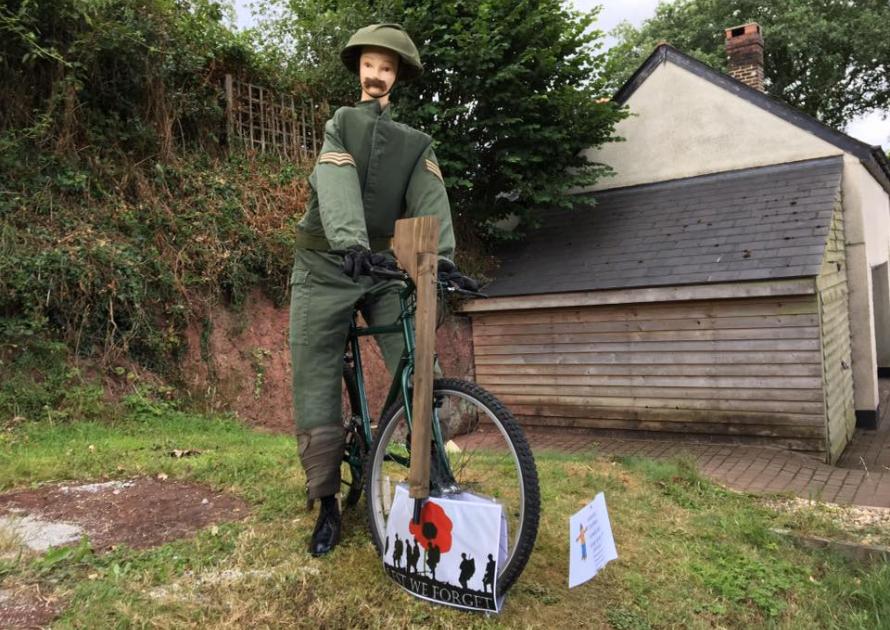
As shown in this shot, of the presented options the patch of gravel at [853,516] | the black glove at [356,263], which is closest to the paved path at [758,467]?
the patch of gravel at [853,516]

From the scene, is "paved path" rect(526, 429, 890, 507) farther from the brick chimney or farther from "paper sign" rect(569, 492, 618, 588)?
→ the brick chimney

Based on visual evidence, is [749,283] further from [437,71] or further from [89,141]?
[89,141]

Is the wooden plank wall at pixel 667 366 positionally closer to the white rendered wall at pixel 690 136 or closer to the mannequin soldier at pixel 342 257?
the white rendered wall at pixel 690 136

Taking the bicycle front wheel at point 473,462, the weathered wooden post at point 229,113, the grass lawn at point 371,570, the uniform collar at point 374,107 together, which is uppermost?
the weathered wooden post at point 229,113

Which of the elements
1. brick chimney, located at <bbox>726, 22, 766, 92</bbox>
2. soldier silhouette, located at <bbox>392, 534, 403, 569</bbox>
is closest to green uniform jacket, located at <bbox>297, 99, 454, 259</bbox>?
soldier silhouette, located at <bbox>392, 534, 403, 569</bbox>

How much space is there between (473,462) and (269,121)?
23.3 feet

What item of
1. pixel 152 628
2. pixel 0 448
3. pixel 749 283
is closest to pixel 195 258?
pixel 0 448

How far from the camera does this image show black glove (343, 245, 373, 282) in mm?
2121

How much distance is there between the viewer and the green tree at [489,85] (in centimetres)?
866

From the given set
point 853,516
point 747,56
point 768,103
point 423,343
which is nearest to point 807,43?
point 747,56

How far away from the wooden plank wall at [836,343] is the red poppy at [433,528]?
661cm

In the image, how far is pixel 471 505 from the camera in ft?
6.97

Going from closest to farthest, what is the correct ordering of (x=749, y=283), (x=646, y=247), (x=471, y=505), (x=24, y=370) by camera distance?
(x=471, y=505) < (x=24, y=370) < (x=749, y=283) < (x=646, y=247)

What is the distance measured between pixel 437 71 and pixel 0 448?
7243 mm
